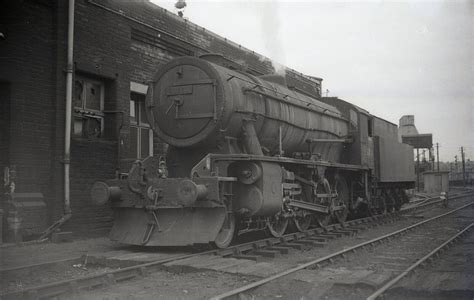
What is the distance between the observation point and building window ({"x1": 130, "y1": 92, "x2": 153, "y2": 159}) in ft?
37.8

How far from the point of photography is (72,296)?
16.8ft

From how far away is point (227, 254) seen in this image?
7.33 metres

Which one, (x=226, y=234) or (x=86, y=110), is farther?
(x=86, y=110)

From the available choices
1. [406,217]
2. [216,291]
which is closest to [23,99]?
[216,291]

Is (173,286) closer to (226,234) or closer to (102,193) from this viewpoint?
(226,234)

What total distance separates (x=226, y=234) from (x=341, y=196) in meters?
5.26

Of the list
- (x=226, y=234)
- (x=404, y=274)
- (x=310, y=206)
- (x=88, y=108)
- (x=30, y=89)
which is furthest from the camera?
(x=88, y=108)

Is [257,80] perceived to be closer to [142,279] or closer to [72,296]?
[142,279]

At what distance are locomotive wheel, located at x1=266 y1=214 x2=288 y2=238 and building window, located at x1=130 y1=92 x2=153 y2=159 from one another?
4110 millimetres

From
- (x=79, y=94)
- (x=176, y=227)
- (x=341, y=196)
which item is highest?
(x=79, y=94)

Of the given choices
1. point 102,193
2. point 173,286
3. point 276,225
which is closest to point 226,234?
point 276,225

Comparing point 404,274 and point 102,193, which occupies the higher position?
point 102,193

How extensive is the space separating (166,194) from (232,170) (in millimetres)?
1305

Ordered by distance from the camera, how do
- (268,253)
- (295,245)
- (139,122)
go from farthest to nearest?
(139,122) → (295,245) → (268,253)
